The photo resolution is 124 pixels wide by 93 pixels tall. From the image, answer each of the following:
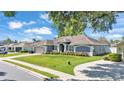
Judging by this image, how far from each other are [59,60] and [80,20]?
174 cm

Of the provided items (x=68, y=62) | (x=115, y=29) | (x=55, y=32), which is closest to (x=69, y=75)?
(x=68, y=62)

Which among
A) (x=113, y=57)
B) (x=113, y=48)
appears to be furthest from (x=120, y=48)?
(x=113, y=57)

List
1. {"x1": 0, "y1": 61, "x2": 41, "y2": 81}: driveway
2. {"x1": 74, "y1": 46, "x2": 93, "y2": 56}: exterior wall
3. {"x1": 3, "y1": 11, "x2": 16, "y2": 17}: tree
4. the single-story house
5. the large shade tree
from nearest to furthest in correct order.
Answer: {"x1": 3, "y1": 11, "x2": 16, "y2": 17}: tree < the large shade tree < {"x1": 0, "y1": 61, "x2": 41, "y2": 81}: driveway < the single-story house < {"x1": 74, "y1": 46, "x2": 93, "y2": 56}: exterior wall

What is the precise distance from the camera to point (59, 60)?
10797mm

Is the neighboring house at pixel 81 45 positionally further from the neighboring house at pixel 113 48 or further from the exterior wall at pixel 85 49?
the neighboring house at pixel 113 48

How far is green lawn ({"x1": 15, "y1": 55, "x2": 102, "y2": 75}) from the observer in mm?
10586

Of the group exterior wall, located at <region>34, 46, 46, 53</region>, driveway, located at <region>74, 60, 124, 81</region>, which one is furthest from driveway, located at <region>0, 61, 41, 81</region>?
driveway, located at <region>74, 60, 124, 81</region>

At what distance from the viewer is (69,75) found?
1035 cm

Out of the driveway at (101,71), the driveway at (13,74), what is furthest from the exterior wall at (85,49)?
the driveway at (13,74)

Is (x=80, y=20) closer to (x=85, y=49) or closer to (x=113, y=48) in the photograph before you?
(x=85, y=49)

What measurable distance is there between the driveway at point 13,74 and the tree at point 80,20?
1.99 m

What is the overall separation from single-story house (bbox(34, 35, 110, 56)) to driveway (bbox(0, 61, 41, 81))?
3.44 feet

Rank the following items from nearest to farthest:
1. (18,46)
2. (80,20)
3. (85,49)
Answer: (80,20) → (18,46) → (85,49)

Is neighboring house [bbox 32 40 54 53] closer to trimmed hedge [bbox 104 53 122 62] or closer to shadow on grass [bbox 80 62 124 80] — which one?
shadow on grass [bbox 80 62 124 80]
